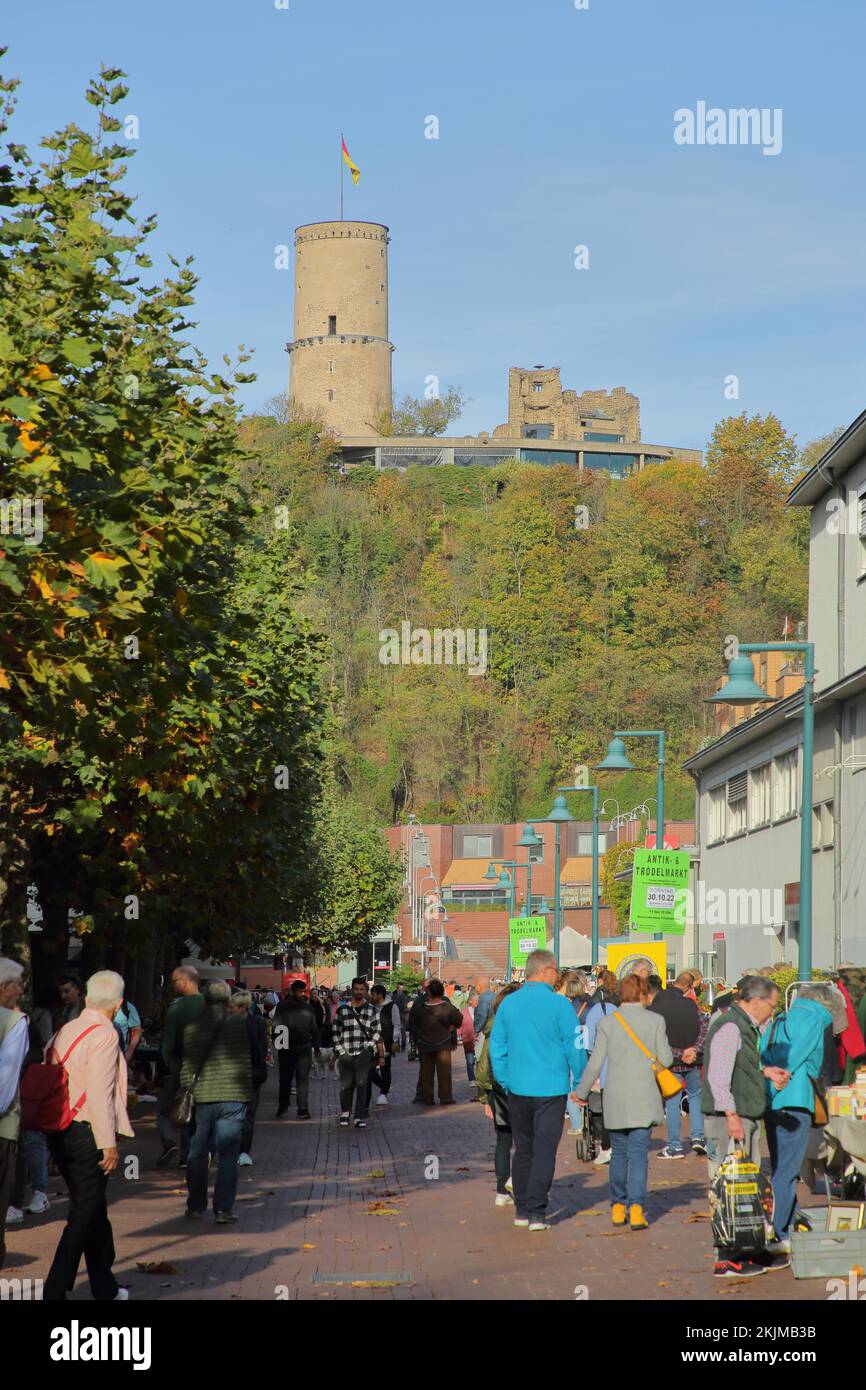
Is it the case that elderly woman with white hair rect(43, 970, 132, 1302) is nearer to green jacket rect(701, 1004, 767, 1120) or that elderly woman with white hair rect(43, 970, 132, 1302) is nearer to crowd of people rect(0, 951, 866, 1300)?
crowd of people rect(0, 951, 866, 1300)

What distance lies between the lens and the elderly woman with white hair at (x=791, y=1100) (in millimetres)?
11320

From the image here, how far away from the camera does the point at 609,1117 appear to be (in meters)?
12.7

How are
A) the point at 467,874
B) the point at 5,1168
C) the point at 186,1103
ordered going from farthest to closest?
the point at 467,874, the point at 186,1103, the point at 5,1168

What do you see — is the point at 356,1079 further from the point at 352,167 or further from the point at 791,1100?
the point at 352,167

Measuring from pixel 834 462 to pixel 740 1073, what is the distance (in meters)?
21.3

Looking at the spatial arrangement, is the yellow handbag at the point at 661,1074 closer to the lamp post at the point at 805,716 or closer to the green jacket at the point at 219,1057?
the green jacket at the point at 219,1057

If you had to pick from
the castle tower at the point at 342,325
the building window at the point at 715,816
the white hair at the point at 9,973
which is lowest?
the white hair at the point at 9,973

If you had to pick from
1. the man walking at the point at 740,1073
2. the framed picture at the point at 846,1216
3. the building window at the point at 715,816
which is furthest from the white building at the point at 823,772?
the framed picture at the point at 846,1216

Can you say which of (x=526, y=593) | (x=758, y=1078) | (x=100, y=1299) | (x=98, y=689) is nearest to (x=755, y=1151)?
(x=758, y=1078)

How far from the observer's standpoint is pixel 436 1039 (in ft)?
90.2

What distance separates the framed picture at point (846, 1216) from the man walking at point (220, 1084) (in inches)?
168

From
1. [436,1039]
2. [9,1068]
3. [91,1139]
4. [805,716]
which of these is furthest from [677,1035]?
[436,1039]

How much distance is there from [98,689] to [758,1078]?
4832mm
